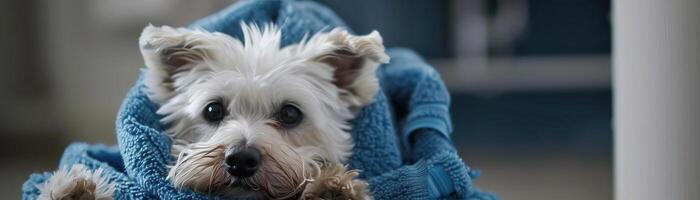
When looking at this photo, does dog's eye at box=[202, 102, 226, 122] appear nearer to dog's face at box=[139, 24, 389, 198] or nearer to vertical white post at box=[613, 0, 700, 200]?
dog's face at box=[139, 24, 389, 198]

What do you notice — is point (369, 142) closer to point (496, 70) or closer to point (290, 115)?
point (290, 115)

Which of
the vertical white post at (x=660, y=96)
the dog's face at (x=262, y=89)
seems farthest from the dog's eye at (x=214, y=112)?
the vertical white post at (x=660, y=96)

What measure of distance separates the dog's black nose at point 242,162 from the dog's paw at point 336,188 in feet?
0.17

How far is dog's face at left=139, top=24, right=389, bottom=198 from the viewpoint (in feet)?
2.60

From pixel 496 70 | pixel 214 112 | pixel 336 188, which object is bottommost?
pixel 336 188

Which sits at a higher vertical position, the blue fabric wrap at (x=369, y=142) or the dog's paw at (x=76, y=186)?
the blue fabric wrap at (x=369, y=142)

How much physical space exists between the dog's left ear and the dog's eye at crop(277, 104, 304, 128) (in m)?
0.06

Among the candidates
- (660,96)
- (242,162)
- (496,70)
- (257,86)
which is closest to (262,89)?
(257,86)

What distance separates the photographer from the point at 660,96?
0.71 metres

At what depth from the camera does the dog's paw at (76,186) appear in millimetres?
676

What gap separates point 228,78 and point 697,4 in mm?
447

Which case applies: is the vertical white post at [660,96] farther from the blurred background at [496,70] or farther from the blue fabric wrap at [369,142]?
the blurred background at [496,70]

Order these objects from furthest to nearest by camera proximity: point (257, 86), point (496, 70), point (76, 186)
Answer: point (496, 70) → point (257, 86) → point (76, 186)

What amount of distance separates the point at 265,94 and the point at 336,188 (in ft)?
0.54
